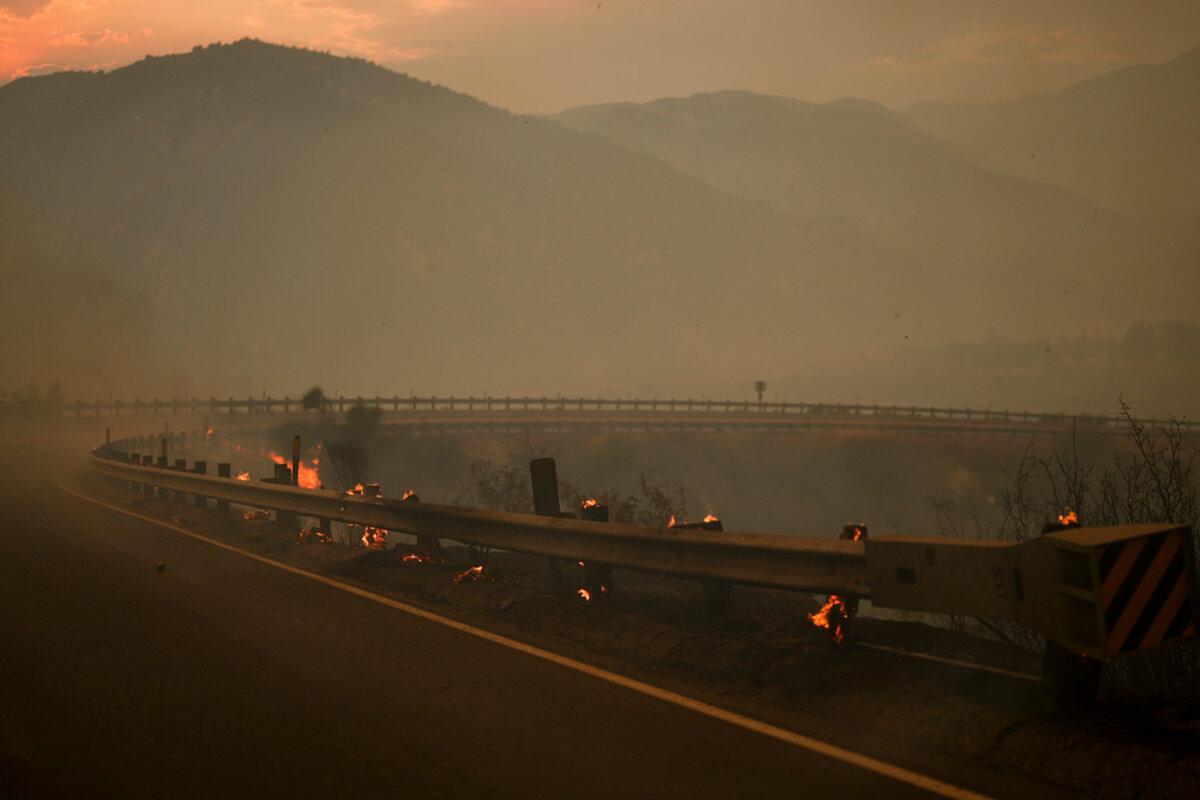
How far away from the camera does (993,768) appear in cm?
558

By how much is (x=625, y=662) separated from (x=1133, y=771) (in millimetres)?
3672

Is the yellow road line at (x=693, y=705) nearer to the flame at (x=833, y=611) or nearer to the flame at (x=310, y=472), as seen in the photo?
the flame at (x=833, y=611)

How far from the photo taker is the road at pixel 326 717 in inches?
213

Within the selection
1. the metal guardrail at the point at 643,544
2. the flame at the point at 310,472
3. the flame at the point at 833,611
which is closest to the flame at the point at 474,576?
the metal guardrail at the point at 643,544

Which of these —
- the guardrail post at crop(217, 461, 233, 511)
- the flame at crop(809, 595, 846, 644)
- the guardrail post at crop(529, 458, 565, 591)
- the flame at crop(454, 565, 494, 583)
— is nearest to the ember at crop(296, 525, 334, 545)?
the guardrail post at crop(217, 461, 233, 511)

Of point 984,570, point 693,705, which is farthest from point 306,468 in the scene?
point 984,570

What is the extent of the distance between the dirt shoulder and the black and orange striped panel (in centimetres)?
47

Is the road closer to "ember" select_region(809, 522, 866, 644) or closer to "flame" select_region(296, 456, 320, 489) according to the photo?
"ember" select_region(809, 522, 866, 644)

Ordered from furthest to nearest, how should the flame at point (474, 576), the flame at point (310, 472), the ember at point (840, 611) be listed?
1. the flame at point (310, 472)
2. the flame at point (474, 576)
3. the ember at point (840, 611)

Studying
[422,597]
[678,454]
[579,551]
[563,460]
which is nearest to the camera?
[579,551]

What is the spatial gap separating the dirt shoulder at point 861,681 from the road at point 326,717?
43 cm

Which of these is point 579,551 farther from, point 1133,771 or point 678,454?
point 678,454

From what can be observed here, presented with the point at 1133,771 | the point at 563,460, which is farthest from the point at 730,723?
the point at 563,460

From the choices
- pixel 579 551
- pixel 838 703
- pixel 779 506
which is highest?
pixel 579 551
